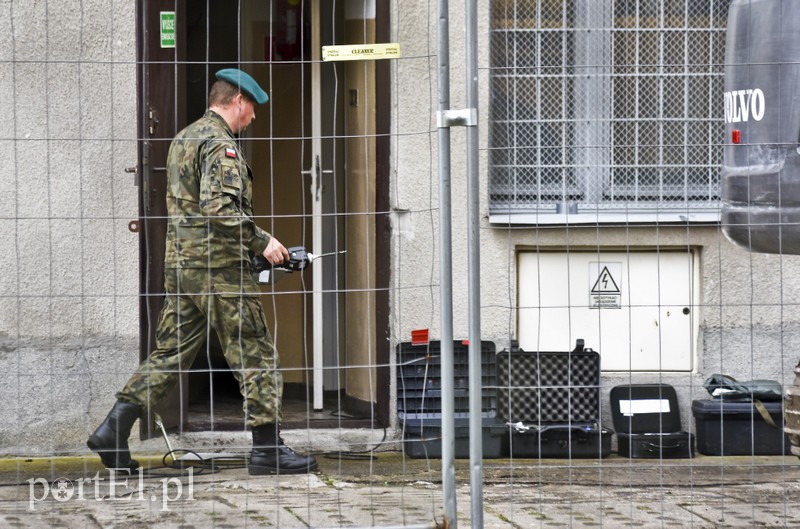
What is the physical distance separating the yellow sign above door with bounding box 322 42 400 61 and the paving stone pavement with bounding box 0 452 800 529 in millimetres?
1822

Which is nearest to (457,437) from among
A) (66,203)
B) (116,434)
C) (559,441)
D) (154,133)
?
(559,441)

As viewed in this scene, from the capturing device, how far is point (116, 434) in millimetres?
6164

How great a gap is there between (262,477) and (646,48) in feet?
10.7

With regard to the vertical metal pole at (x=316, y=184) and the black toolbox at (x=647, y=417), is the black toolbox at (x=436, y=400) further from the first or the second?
the vertical metal pole at (x=316, y=184)

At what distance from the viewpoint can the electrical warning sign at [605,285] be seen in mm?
7312

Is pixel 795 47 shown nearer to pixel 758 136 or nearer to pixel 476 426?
pixel 758 136

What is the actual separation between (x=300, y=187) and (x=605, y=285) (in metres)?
2.21

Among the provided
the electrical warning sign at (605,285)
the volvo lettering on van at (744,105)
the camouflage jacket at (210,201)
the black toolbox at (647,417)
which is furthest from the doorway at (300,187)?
the volvo lettering on van at (744,105)

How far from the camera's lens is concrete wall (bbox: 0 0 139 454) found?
699 cm

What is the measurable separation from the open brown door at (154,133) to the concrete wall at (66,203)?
0.08 meters

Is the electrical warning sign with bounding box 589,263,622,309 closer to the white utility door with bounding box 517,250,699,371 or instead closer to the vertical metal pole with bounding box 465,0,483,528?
the white utility door with bounding box 517,250,699,371

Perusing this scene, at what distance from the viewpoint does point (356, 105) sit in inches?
302

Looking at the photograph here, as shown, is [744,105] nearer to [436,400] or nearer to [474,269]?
[474,269]

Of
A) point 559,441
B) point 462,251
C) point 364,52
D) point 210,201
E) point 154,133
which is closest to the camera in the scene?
point 364,52
